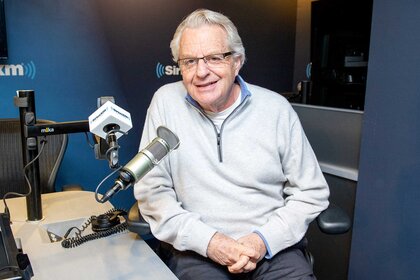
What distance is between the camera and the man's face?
1517mm

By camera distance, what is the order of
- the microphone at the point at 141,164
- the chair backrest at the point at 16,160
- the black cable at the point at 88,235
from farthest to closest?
the chair backrest at the point at 16,160 < the black cable at the point at 88,235 < the microphone at the point at 141,164

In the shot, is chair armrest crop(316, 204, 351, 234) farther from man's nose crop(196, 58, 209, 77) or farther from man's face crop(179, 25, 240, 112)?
man's nose crop(196, 58, 209, 77)

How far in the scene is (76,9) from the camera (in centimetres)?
261

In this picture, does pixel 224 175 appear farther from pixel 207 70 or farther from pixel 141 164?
pixel 141 164

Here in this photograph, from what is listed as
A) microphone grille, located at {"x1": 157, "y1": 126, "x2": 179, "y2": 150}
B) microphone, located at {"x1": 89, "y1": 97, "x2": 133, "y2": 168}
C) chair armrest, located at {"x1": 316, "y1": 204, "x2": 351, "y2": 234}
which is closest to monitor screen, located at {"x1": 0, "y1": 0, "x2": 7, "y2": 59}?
microphone, located at {"x1": 89, "y1": 97, "x2": 133, "y2": 168}

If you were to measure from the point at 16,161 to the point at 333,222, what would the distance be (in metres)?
1.52

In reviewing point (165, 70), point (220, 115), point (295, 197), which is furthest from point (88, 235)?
point (165, 70)

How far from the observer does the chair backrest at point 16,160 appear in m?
2.02

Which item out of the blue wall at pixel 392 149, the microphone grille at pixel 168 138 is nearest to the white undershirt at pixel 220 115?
the microphone grille at pixel 168 138

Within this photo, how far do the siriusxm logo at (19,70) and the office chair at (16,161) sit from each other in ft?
1.90

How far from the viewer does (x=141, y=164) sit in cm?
91

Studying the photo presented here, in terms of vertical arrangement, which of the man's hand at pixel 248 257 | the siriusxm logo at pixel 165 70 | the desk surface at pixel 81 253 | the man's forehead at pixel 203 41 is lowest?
the man's hand at pixel 248 257

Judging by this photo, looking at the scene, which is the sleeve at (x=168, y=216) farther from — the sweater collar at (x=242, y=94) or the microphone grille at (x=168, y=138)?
the microphone grille at (x=168, y=138)

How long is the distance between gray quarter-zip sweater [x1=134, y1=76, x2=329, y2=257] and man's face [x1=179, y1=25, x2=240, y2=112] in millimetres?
62
